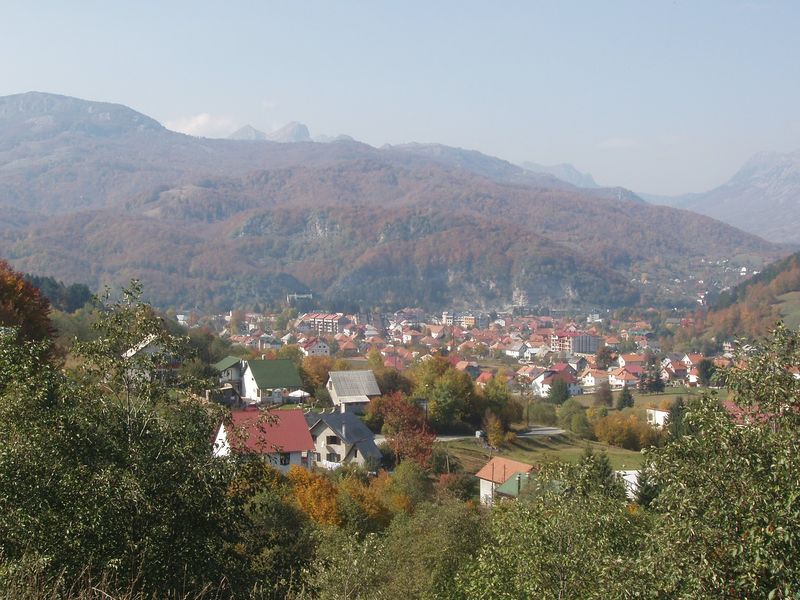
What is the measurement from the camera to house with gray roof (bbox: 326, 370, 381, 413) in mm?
27922

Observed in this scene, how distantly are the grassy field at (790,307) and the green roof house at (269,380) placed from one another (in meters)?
48.8

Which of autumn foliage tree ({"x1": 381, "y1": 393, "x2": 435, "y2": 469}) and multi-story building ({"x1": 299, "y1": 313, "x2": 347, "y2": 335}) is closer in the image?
autumn foliage tree ({"x1": 381, "y1": 393, "x2": 435, "y2": 469})

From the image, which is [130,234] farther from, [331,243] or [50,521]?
[50,521]

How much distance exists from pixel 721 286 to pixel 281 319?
7668cm

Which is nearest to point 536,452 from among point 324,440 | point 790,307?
point 324,440

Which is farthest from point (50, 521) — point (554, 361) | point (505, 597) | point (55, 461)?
point (554, 361)

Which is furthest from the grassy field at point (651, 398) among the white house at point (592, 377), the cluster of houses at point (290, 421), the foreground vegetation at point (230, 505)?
the foreground vegetation at point (230, 505)

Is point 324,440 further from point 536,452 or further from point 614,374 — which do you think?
point 614,374

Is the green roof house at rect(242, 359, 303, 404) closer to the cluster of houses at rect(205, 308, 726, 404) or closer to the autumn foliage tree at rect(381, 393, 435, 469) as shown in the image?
the autumn foliage tree at rect(381, 393, 435, 469)

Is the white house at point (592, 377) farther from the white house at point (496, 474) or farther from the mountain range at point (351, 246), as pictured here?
the mountain range at point (351, 246)

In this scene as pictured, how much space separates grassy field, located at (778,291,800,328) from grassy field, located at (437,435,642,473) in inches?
1673

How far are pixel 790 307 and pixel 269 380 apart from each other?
200 ft

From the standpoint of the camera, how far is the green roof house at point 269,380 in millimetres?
28203

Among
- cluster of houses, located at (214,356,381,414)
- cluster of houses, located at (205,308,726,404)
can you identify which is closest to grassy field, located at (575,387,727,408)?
cluster of houses, located at (205,308,726,404)
